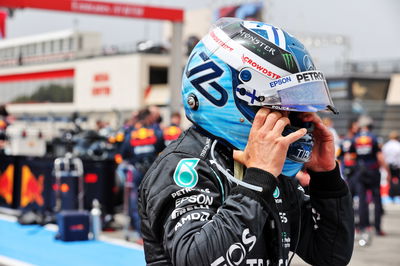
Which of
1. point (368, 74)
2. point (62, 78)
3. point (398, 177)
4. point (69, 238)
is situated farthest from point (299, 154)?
point (62, 78)

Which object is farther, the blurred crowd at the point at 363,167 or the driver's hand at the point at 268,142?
the blurred crowd at the point at 363,167

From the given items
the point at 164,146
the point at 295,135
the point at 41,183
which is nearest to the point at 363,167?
the point at 164,146

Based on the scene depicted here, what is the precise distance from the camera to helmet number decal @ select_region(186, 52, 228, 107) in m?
1.97

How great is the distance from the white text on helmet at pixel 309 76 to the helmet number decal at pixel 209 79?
212 millimetres

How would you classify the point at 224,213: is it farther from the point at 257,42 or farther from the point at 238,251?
the point at 257,42

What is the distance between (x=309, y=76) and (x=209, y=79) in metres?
0.29

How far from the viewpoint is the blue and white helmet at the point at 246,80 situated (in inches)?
75.2

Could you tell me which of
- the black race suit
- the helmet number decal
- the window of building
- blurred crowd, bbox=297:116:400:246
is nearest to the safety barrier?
blurred crowd, bbox=297:116:400:246

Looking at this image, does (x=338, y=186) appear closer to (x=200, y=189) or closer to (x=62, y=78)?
(x=200, y=189)

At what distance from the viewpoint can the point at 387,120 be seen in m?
36.8

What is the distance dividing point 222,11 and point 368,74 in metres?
20.4

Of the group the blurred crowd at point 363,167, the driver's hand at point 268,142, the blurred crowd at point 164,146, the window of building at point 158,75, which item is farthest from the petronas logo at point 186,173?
the window of building at point 158,75

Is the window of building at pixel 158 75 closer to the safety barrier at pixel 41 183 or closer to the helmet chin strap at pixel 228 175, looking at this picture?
the safety barrier at pixel 41 183

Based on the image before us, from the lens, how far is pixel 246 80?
193cm
